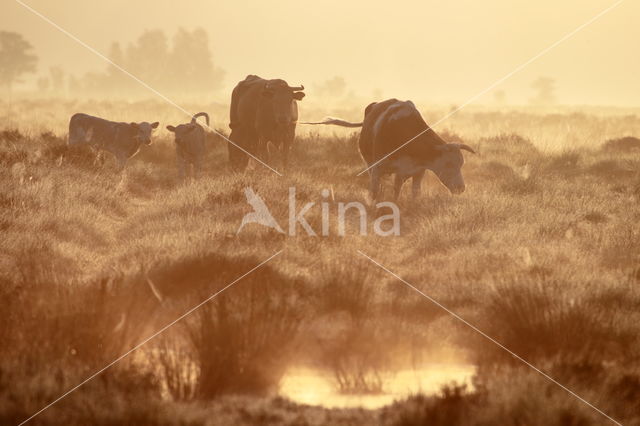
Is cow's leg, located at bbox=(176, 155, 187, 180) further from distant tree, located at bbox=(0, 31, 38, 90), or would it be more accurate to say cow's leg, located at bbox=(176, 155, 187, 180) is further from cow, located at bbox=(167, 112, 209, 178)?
distant tree, located at bbox=(0, 31, 38, 90)

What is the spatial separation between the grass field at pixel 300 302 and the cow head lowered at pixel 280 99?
2113 millimetres

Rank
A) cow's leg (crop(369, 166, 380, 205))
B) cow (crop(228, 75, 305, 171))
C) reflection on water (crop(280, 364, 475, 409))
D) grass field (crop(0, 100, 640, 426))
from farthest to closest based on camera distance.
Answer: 1. cow (crop(228, 75, 305, 171))
2. cow's leg (crop(369, 166, 380, 205))
3. reflection on water (crop(280, 364, 475, 409))
4. grass field (crop(0, 100, 640, 426))

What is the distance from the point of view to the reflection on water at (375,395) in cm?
548

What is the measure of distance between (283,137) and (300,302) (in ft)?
29.3

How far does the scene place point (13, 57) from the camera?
82688 mm

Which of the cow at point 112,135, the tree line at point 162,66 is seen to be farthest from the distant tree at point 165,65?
the cow at point 112,135

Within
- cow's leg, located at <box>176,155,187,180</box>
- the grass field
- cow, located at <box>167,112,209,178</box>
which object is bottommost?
the grass field

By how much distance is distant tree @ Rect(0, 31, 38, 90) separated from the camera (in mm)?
82625

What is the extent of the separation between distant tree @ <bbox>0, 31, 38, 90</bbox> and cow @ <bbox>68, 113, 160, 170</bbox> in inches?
2824

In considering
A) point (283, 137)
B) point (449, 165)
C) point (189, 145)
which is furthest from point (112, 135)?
point (449, 165)

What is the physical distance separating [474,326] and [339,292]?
1.32 m

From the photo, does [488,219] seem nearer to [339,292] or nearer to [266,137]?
[339,292]

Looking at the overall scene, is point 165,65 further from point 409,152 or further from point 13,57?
point 409,152

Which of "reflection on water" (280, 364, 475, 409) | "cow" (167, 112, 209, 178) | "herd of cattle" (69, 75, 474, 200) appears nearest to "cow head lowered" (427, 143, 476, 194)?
"herd of cattle" (69, 75, 474, 200)
